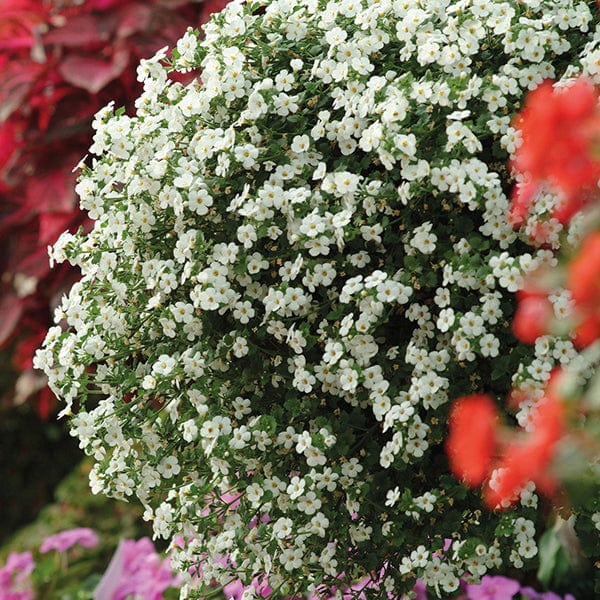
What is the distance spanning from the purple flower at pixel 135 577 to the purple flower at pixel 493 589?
2.62 ft

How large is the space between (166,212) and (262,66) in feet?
1.23

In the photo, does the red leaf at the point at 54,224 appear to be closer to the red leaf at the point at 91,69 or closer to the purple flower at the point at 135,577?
the red leaf at the point at 91,69

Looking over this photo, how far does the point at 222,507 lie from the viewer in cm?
215

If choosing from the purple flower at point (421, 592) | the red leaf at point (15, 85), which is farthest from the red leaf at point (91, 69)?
the purple flower at point (421, 592)

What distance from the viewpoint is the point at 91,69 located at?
3.42 m

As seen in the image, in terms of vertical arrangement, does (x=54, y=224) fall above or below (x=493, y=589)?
above

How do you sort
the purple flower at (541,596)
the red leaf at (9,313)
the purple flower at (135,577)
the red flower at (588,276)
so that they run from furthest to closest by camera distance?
the red leaf at (9,313), the purple flower at (135,577), the purple flower at (541,596), the red flower at (588,276)

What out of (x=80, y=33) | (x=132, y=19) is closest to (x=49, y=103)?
(x=80, y=33)

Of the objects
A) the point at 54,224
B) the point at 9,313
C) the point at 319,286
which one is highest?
the point at 319,286

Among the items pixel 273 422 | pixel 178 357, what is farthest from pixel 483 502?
pixel 178 357

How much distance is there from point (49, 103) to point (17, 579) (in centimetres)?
163

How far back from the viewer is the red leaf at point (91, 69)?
335cm

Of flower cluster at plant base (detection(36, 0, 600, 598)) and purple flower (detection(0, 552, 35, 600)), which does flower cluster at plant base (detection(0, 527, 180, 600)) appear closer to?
purple flower (detection(0, 552, 35, 600))

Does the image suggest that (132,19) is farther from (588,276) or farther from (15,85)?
(588,276)
